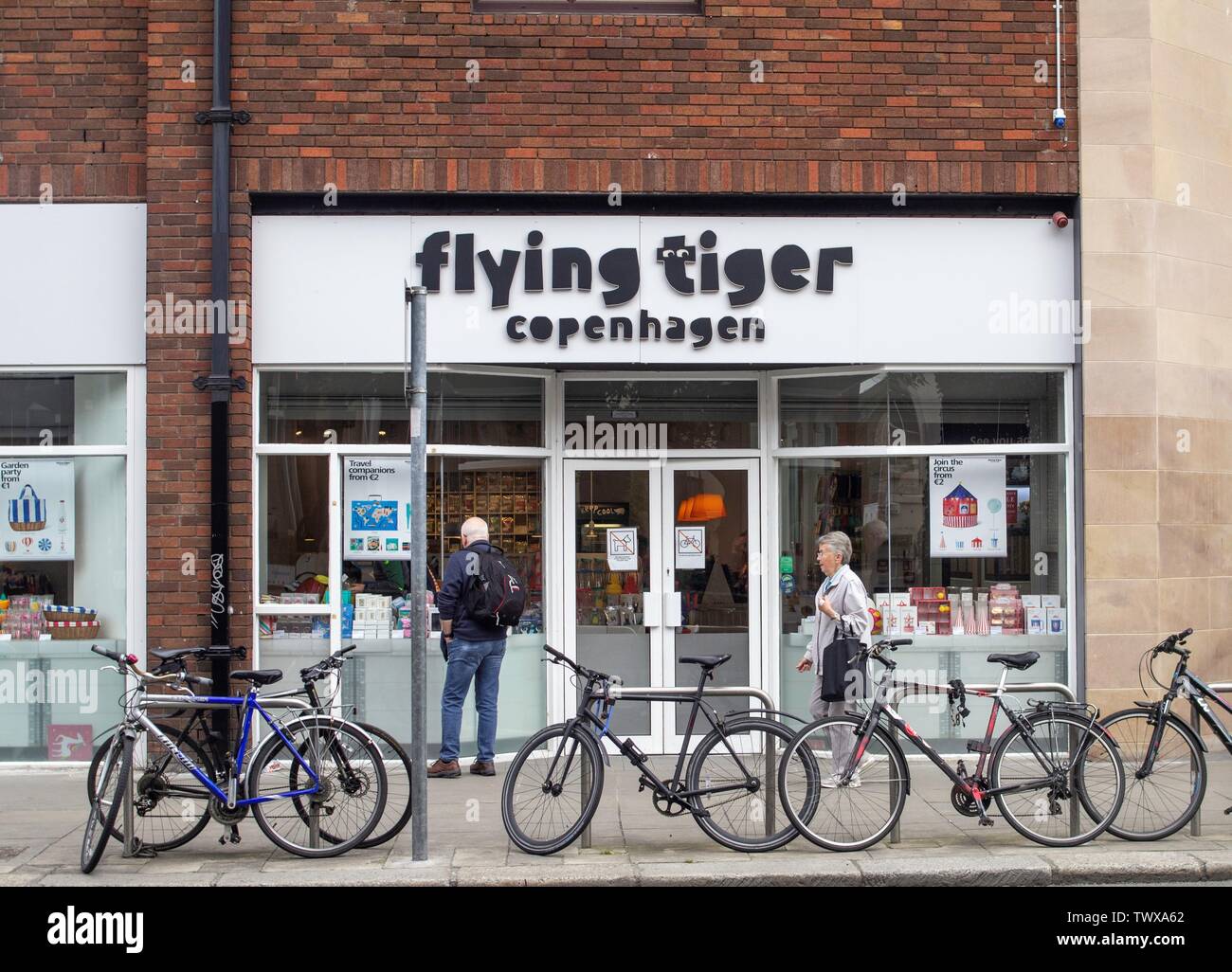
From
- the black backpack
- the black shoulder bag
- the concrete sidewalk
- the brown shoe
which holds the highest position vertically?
the black backpack

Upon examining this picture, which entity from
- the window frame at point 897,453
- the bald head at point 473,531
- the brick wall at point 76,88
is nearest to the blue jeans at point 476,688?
the bald head at point 473,531

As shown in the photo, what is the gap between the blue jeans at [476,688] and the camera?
9.11 metres

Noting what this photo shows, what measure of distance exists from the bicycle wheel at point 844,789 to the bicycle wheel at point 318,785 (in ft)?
7.50

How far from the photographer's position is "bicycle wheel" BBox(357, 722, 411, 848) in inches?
278

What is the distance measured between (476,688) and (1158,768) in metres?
4.50

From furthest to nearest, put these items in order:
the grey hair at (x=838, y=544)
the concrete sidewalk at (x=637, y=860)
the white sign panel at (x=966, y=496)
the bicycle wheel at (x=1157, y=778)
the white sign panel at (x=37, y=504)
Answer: the white sign panel at (x=966, y=496) < the white sign panel at (x=37, y=504) < the grey hair at (x=838, y=544) < the bicycle wheel at (x=1157, y=778) < the concrete sidewalk at (x=637, y=860)

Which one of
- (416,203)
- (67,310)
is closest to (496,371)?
(416,203)

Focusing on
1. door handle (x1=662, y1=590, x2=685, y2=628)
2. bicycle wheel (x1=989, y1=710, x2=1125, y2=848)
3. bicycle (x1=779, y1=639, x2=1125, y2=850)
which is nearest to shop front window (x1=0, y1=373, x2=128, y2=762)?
door handle (x1=662, y1=590, x2=685, y2=628)

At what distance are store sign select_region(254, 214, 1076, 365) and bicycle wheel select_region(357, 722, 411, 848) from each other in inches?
135

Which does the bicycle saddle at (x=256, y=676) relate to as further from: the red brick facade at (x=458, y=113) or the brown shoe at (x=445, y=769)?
the red brick facade at (x=458, y=113)

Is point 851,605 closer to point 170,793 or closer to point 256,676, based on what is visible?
point 256,676

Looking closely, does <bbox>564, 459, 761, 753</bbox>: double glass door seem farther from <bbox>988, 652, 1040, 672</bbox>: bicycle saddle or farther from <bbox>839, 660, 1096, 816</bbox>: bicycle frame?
<bbox>988, 652, 1040, 672</bbox>: bicycle saddle

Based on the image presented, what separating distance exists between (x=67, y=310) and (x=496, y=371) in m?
3.22

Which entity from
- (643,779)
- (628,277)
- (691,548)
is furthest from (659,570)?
(643,779)
